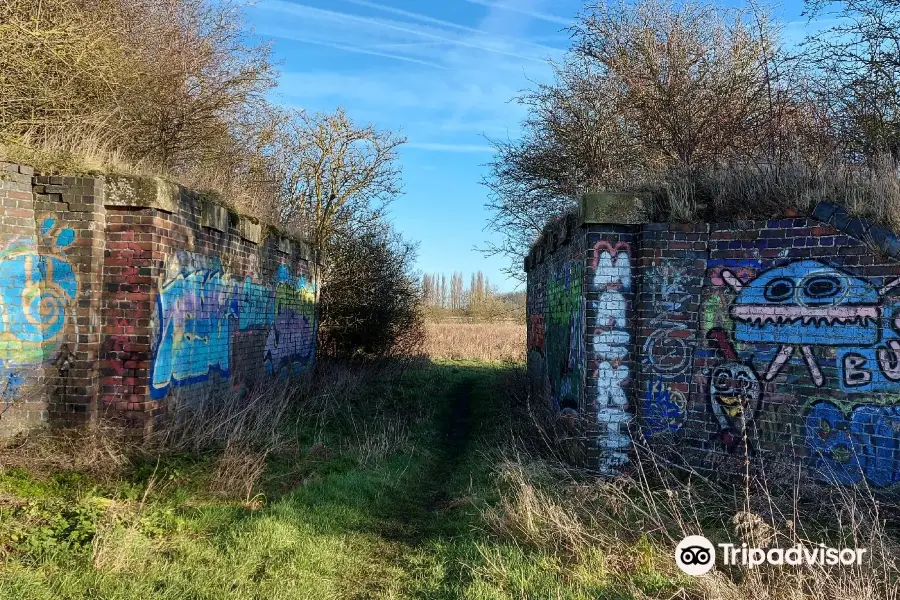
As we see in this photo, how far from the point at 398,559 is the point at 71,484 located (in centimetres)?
294

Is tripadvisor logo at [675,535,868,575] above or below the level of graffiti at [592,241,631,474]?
below

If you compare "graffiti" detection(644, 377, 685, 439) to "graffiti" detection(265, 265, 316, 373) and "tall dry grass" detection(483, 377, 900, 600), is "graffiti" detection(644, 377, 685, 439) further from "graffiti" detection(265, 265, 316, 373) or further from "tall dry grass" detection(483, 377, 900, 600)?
"graffiti" detection(265, 265, 316, 373)

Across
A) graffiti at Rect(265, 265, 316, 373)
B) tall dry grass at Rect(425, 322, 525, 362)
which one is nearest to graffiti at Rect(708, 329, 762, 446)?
graffiti at Rect(265, 265, 316, 373)

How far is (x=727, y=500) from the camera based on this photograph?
4914mm

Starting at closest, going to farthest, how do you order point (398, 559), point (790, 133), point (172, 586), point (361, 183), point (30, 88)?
1. point (172, 586)
2. point (398, 559)
3. point (30, 88)
4. point (790, 133)
5. point (361, 183)

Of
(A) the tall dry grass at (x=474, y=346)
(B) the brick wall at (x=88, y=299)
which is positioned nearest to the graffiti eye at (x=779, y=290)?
(B) the brick wall at (x=88, y=299)

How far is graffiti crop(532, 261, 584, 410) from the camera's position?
6.18m

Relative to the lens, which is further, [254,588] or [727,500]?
[727,500]

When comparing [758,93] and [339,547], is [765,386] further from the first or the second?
[758,93]

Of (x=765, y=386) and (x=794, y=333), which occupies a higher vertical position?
(x=794, y=333)

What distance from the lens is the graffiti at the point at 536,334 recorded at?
9.02 m

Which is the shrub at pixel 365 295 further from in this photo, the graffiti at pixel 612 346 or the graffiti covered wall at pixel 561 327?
the graffiti at pixel 612 346

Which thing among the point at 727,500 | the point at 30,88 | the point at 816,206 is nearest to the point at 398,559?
the point at 727,500

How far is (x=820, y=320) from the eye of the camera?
4977mm
